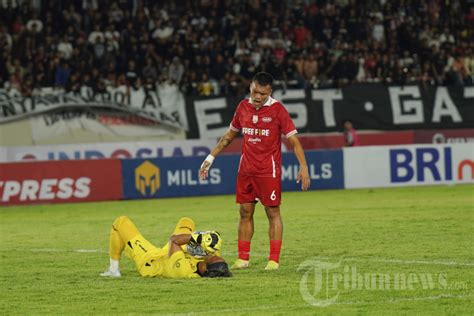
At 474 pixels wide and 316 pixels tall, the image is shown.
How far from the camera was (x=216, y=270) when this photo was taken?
12.0 meters

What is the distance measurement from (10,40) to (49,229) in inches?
471

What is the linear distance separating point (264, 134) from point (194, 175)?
14457 millimetres

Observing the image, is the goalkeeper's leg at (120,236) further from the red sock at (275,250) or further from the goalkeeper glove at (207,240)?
the red sock at (275,250)

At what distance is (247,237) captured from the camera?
13.2m

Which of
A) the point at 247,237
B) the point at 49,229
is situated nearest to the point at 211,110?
the point at 49,229

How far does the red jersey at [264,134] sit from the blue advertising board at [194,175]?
14.0 metres

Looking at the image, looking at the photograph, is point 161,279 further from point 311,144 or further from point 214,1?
point 214,1

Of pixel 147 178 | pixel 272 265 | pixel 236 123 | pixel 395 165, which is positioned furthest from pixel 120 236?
pixel 395 165

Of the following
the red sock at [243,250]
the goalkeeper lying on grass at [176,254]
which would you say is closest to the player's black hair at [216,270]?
the goalkeeper lying on grass at [176,254]

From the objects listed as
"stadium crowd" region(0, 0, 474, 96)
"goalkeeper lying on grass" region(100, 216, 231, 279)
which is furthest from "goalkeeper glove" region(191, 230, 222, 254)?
"stadium crowd" region(0, 0, 474, 96)

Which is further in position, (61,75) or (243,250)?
(61,75)

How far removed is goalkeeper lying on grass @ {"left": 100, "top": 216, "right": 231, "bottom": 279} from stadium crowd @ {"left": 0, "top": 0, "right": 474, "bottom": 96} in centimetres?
1779

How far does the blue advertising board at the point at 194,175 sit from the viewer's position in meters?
26.9

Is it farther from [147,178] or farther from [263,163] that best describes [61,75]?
[263,163]
